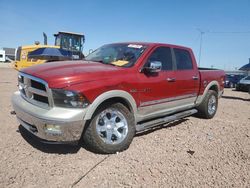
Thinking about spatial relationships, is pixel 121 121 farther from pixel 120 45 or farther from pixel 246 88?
pixel 246 88

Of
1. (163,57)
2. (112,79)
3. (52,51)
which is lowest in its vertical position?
(112,79)

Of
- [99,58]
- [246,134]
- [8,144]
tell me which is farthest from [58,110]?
[246,134]

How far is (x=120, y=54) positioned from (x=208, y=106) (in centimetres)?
327

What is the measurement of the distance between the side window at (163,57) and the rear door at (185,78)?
22 cm

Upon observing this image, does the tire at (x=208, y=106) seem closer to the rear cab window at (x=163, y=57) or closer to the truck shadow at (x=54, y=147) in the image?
the rear cab window at (x=163, y=57)

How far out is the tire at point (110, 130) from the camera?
3837mm

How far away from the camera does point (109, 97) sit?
3.86 meters

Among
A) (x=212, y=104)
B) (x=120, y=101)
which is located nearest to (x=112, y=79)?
(x=120, y=101)

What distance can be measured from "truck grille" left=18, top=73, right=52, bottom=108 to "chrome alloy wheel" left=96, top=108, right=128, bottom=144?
826 millimetres

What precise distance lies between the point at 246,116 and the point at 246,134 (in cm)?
254

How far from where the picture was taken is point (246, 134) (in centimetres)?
568

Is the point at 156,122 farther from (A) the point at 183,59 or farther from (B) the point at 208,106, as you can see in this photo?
(B) the point at 208,106

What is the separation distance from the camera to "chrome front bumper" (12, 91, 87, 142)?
3.43 m

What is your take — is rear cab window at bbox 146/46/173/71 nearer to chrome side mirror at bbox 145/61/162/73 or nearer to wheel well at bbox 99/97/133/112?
chrome side mirror at bbox 145/61/162/73
